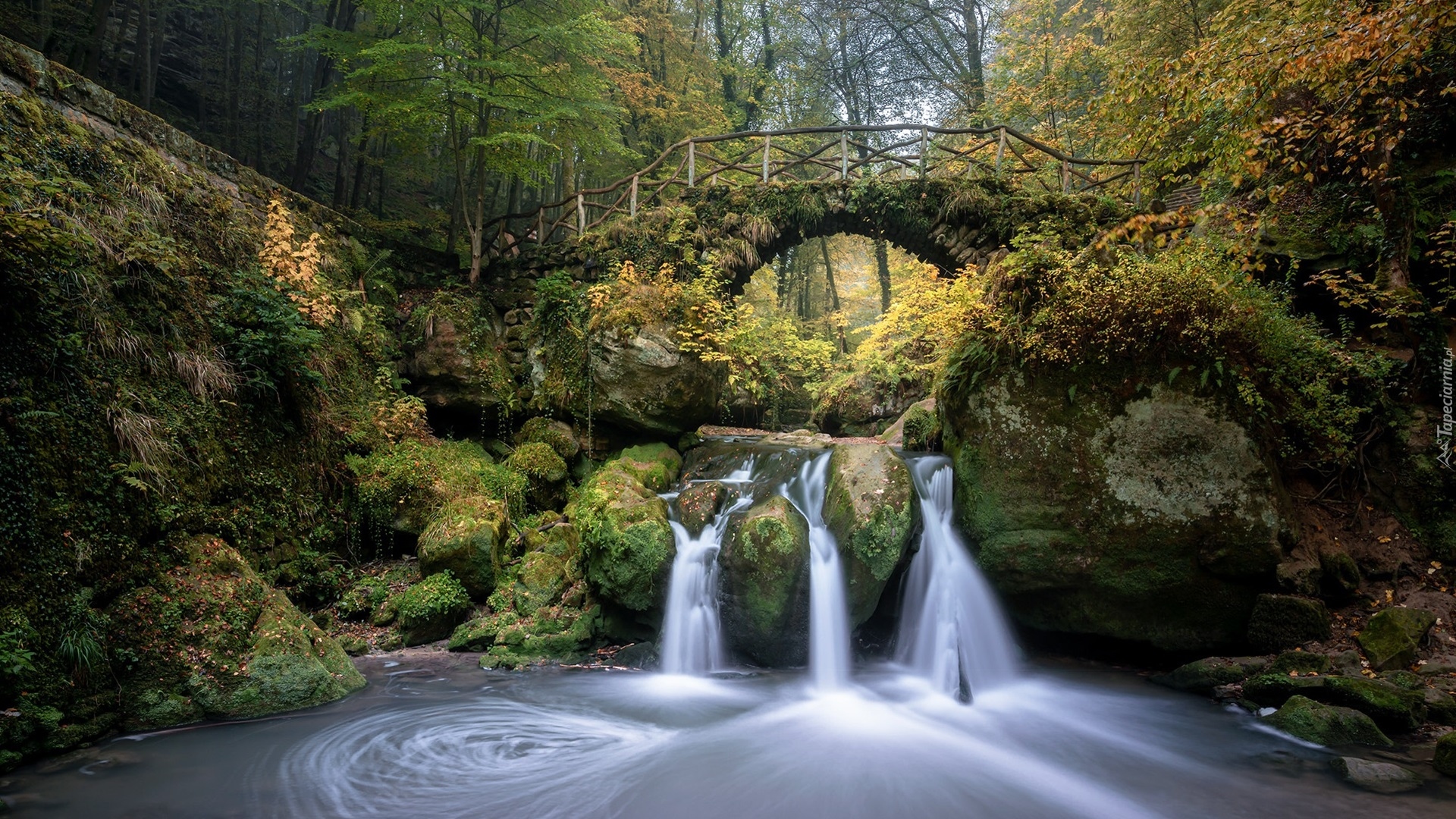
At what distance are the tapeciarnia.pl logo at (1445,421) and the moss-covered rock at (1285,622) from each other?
2013 mm

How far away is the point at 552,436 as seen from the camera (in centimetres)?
923

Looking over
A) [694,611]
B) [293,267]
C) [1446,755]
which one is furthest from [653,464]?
[1446,755]

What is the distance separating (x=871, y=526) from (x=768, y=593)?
1285 mm

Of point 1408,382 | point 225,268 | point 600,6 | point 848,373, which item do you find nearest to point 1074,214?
point 1408,382

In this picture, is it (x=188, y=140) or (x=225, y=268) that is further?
(x=188, y=140)

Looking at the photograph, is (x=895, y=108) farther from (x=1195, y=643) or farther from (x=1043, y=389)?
(x=1195, y=643)

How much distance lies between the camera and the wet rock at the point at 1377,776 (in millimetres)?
3781

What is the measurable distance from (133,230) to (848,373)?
12.5m

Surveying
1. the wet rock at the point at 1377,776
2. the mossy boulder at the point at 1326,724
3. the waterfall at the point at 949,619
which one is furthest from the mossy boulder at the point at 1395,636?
the waterfall at the point at 949,619

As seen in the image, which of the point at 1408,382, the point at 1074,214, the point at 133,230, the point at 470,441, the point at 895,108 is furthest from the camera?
the point at 895,108

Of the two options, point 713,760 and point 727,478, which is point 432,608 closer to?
point 713,760

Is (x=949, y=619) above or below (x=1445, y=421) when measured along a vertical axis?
below

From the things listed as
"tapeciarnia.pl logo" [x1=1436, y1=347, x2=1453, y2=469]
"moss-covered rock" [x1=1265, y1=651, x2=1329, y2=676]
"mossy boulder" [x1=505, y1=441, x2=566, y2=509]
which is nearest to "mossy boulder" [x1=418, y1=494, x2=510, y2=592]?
"mossy boulder" [x1=505, y1=441, x2=566, y2=509]

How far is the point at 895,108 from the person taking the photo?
61.9 ft
